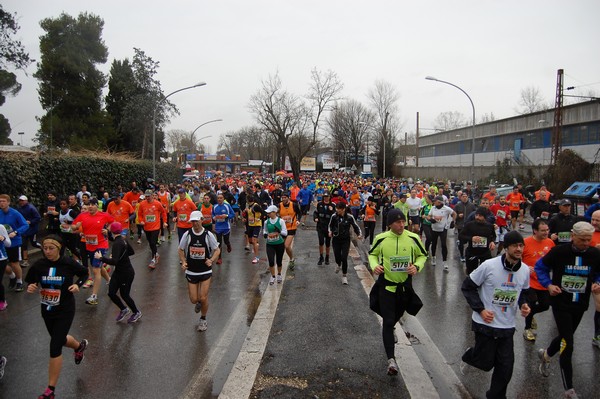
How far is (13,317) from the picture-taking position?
668cm

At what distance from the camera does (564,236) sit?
6902mm

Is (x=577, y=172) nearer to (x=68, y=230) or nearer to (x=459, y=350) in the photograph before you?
(x=459, y=350)

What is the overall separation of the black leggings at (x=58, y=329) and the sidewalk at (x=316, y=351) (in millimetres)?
1768

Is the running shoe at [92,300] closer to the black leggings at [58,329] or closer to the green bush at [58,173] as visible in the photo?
the black leggings at [58,329]

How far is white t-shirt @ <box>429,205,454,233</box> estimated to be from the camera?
397 inches

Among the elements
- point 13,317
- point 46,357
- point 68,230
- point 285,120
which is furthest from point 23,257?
point 285,120

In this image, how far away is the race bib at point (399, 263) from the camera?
482 cm

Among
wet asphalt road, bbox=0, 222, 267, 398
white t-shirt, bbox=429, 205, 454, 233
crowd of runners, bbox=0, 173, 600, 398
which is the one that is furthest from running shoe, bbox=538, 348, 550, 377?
white t-shirt, bbox=429, 205, 454, 233

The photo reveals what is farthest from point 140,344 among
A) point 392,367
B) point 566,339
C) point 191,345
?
point 566,339

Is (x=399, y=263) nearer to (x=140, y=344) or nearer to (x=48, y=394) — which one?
(x=140, y=344)

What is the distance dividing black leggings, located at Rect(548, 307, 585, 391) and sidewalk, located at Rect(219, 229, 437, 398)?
1.34 m

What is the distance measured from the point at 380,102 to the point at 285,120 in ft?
97.6

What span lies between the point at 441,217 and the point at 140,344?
7.31m

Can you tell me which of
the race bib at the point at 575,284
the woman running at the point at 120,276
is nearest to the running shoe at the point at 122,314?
the woman running at the point at 120,276
